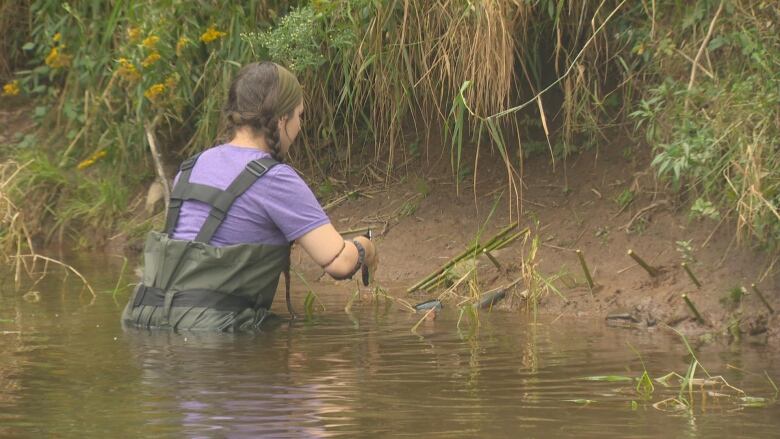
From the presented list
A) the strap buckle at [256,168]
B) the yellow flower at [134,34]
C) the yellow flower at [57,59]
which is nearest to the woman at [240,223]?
the strap buckle at [256,168]

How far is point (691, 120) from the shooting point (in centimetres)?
585

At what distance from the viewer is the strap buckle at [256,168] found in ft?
16.6

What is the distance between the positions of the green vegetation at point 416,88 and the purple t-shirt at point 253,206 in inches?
41.4

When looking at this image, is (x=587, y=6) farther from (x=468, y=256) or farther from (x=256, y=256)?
(x=256, y=256)

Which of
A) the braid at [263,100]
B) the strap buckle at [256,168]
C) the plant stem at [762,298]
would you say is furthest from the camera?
the plant stem at [762,298]

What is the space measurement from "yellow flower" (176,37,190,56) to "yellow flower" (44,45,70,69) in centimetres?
139

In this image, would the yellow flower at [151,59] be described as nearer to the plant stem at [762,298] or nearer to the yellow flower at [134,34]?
the yellow flower at [134,34]

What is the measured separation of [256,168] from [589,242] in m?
2.12

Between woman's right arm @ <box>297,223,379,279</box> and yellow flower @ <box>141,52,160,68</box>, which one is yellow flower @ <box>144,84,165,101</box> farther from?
woman's right arm @ <box>297,223,379,279</box>

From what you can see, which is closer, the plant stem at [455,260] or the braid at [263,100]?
the braid at [263,100]

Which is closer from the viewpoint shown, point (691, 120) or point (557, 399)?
point (557, 399)

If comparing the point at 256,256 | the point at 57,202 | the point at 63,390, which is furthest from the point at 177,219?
the point at 57,202

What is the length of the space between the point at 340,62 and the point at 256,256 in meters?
2.23

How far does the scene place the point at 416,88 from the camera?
6.92 metres
